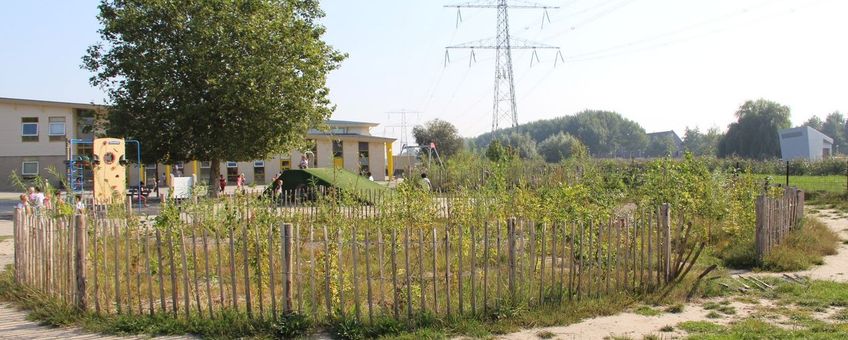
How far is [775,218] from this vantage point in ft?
38.5

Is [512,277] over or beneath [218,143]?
beneath

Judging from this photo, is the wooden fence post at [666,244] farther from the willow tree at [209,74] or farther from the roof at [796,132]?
the roof at [796,132]

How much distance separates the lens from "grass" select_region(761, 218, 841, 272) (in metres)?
10.5

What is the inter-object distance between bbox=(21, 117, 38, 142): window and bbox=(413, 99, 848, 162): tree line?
3008cm

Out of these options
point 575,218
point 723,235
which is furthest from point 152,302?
point 723,235

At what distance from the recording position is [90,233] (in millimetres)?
8359

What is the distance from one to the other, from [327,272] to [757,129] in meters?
89.8

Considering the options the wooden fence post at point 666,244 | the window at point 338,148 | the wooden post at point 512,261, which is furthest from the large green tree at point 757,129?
the wooden post at point 512,261

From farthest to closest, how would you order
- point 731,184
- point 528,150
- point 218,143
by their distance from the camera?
point 528,150 → point 218,143 → point 731,184

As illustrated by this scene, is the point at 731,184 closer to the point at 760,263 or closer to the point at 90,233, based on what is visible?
the point at 760,263

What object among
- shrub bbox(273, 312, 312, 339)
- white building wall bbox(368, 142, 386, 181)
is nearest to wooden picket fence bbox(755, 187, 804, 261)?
shrub bbox(273, 312, 312, 339)

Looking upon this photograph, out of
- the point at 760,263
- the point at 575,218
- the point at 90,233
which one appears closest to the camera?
the point at 90,233

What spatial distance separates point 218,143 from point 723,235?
19013mm

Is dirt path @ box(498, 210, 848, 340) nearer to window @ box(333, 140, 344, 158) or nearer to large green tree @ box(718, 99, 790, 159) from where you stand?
window @ box(333, 140, 344, 158)
